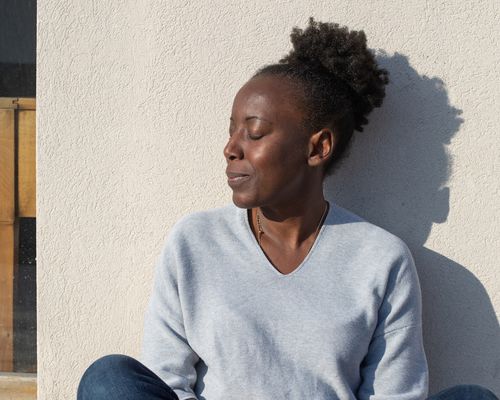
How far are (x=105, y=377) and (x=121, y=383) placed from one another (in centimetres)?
5

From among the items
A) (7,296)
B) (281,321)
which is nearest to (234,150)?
(281,321)

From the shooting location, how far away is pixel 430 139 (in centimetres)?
259

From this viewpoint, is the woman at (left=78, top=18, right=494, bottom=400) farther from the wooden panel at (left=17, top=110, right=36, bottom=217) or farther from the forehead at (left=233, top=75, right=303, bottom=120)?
the wooden panel at (left=17, top=110, right=36, bottom=217)

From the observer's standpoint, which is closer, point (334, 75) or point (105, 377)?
point (105, 377)

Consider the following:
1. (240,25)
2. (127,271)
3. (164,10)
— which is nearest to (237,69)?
(240,25)

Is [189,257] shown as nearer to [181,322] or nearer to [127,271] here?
[181,322]

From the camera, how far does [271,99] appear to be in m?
2.30

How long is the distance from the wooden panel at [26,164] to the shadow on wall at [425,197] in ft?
3.47

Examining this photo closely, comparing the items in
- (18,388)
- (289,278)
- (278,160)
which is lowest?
(18,388)

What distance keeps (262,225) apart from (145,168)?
460 millimetres

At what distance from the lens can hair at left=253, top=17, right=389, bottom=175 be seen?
92.9 inches

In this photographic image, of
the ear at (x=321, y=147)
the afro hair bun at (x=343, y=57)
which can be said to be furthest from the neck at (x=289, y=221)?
the afro hair bun at (x=343, y=57)

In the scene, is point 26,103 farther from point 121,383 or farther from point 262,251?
point 121,383

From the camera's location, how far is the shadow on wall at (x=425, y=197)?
2.59 metres
